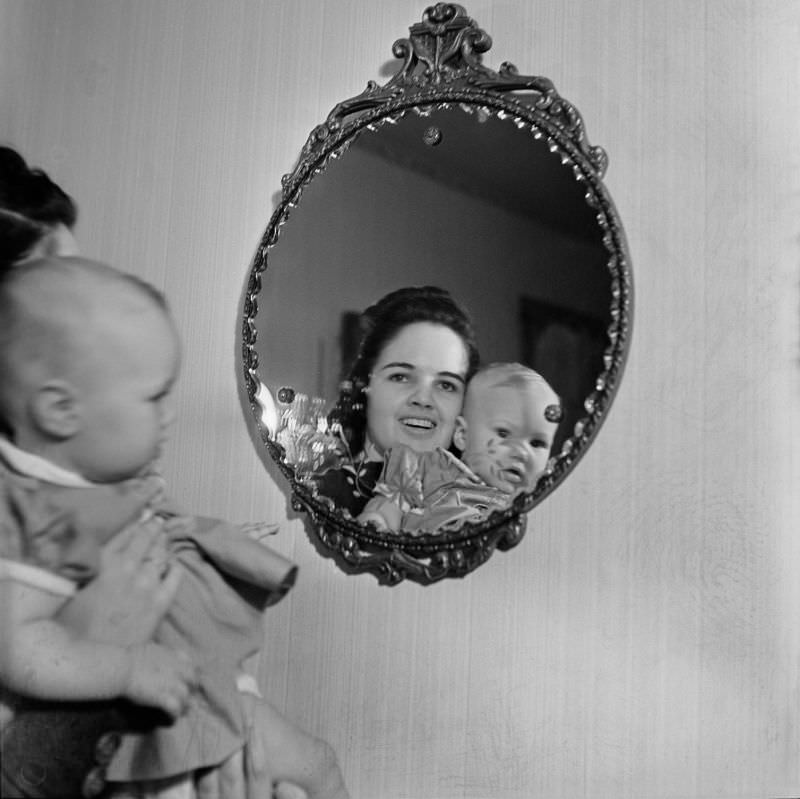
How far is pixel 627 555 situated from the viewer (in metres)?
1.24

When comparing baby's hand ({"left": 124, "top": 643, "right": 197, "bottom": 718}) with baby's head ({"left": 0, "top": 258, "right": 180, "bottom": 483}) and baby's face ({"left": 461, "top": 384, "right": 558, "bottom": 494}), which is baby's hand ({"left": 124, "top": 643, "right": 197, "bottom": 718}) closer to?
baby's head ({"left": 0, "top": 258, "right": 180, "bottom": 483})

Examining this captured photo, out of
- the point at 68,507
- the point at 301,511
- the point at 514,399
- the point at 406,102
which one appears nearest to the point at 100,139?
the point at 406,102

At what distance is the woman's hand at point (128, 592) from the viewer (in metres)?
0.81

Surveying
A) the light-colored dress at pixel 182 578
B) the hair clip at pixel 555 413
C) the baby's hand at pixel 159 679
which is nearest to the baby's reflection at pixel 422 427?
the hair clip at pixel 555 413

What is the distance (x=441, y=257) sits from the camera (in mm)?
1359

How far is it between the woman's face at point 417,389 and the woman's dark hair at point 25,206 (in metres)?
0.46

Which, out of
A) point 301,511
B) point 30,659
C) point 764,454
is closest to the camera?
point 30,659

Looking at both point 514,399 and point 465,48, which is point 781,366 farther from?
point 465,48

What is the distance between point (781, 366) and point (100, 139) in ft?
3.27

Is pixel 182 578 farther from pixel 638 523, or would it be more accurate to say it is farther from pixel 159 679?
pixel 638 523

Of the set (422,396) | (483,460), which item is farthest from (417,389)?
(483,460)

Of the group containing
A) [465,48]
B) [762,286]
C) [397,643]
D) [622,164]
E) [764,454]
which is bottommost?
[397,643]

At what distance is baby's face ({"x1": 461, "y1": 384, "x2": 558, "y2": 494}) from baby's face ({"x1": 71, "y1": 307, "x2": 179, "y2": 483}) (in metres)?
0.54

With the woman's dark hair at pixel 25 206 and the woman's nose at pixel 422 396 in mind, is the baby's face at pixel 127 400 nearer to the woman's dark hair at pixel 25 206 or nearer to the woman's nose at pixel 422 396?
the woman's dark hair at pixel 25 206
